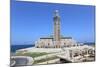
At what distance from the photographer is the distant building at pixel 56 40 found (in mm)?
3133

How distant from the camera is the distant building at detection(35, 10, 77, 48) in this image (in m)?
3.13

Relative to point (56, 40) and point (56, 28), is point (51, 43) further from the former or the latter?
point (56, 28)

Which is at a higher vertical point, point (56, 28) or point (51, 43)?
point (56, 28)

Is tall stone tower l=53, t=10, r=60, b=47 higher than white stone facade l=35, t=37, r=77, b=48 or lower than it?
higher

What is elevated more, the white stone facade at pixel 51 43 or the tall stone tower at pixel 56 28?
the tall stone tower at pixel 56 28

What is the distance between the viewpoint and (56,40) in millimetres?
3211

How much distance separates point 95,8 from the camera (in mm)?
3424

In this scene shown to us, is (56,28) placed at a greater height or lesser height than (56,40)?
greater

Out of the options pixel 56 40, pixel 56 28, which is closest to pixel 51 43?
pixel 56 40

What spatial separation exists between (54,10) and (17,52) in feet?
2.53
